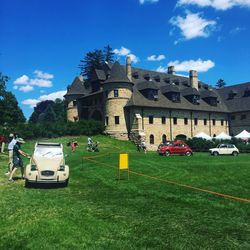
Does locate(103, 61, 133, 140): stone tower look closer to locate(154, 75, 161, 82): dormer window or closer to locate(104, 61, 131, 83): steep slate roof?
locate(104, 61, 131, 83): steep slate roof

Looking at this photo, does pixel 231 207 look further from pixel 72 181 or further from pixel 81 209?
pixel 72 181

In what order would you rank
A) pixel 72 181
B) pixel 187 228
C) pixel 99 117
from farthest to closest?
pixel 99 117 → pixel 72 181 → pixel 187 228

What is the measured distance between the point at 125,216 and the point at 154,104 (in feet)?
149

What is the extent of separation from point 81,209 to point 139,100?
43482 mm

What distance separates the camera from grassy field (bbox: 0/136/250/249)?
22.3ft

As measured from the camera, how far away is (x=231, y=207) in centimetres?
985

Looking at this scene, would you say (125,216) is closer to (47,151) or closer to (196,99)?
(47,151)

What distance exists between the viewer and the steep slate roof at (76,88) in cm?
6116

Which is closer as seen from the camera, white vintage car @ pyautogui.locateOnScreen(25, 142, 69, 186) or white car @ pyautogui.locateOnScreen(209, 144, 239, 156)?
white vintage car @ pyautogui.locateOnScreen(25, 142, 69, 186)

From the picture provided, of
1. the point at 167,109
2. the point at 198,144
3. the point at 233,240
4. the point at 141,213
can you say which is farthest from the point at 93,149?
the point at 233,240

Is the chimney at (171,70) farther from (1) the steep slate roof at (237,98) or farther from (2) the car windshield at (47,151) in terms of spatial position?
(2) the car windshield at (47,151)

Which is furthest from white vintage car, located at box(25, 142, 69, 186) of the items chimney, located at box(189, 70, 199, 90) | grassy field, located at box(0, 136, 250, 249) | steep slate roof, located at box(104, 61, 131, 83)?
chimney, located at box(189, 70, 199, 90)

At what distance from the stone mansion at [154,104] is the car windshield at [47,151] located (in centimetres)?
3631

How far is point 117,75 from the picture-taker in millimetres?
52000
